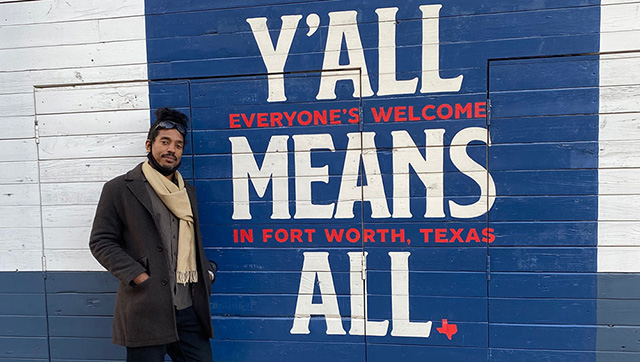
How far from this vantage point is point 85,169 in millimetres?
2746

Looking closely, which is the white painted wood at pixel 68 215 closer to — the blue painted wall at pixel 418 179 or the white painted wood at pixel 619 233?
the blue painted wall at pixel 418 179

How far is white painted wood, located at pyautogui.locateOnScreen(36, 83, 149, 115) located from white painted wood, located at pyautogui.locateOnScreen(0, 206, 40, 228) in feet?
2.24

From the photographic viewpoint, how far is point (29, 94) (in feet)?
9.09

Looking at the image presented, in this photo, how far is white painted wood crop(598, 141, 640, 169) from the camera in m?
2.34

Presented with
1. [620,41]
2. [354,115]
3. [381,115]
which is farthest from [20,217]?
[620,41]

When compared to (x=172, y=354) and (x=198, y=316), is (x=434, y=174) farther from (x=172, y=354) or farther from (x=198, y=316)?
(x=172, y=354)

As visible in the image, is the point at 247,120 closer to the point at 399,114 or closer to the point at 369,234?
the point at 399,114

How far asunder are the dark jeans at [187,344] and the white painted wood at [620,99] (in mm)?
2649

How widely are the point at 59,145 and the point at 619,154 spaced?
3575mm

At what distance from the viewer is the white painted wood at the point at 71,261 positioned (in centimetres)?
278

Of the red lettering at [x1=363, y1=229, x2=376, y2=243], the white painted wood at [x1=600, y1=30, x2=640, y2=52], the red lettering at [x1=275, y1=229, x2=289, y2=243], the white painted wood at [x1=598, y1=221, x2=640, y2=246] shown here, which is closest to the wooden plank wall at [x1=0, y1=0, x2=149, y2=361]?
the red lettering at [x1=275, y1=229, x2=289, y2=243]

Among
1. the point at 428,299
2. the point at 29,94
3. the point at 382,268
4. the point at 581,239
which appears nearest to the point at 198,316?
the point at 382,268

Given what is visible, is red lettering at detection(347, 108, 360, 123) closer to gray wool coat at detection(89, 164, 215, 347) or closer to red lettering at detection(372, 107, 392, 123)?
red lettering at detection(372, 107, 392, 123)

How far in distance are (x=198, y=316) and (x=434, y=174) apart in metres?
1.62
